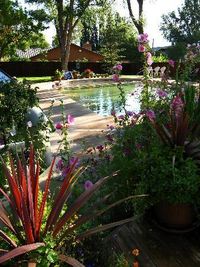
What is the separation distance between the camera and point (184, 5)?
2849 inches

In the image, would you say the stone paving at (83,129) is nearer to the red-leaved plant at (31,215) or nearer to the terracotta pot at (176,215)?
the terracotta pot at (176,215)

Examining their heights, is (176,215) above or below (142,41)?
below

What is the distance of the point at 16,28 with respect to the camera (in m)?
26.7

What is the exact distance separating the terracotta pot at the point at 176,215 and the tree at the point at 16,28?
20.5m

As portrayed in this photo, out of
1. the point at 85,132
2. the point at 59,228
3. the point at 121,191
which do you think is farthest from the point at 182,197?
the point at 85,132

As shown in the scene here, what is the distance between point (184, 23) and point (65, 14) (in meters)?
47.9

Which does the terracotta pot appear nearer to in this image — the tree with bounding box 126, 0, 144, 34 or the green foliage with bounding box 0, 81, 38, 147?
the green foliage with bounding box 0, 81, 38, 147

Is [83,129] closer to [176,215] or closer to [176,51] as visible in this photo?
[176,215]

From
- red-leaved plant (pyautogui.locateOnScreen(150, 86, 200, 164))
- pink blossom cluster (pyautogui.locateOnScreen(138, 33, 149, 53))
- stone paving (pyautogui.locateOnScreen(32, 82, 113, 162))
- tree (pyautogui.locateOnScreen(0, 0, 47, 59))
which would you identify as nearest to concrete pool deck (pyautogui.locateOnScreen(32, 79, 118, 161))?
stone paving (pyautogui.locateOnScreen(32, 82, 113, 162))

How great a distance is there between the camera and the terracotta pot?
326 cm

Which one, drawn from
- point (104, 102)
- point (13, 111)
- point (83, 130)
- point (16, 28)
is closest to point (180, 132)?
point (13, 111)

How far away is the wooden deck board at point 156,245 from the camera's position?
2.96m

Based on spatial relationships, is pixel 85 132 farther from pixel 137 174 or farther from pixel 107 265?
pixel 107 265

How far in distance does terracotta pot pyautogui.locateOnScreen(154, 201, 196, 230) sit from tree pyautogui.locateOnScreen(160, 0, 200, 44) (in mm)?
67599
